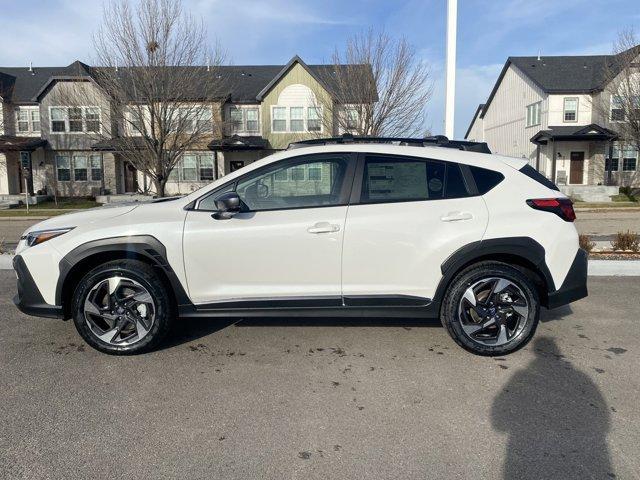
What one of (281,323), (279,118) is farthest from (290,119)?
(281,323)

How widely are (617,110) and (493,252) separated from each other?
25836 mm

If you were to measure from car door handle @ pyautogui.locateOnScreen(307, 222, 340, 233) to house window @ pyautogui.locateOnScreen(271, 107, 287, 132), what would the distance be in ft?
83.9

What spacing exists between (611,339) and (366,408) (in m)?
2.70

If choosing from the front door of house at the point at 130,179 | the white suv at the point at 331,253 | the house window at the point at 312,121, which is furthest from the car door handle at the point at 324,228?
Result: the front door of house at the point at 130,179

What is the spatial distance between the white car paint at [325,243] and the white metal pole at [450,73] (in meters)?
6.04

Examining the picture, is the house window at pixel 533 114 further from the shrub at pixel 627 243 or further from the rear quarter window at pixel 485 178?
the rear quarter window at pixel 485 178

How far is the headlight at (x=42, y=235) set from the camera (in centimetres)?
389

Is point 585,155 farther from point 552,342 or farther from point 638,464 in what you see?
point 638,464

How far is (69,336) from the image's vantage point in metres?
4.42

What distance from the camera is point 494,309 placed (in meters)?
3.85

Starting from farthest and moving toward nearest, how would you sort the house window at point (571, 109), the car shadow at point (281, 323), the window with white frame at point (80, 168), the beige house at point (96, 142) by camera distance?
the house window at point (571, 109) → the window with white frame at point (80, 168) → the beige house at point (96, 142) → the car shadow at point (281, 323)

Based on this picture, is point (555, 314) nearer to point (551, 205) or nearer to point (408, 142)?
point (551, 205)

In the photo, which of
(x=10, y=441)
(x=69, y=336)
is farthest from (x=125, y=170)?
(x=10, y=441)

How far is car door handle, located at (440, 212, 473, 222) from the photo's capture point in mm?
3793
